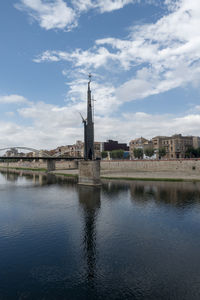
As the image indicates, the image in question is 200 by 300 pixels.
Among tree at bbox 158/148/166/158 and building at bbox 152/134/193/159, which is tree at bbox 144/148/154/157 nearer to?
building at bbox 152/134/193/159

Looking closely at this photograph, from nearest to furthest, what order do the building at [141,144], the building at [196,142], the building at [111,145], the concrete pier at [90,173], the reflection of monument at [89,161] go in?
the concrete pier at [90,173], the reflection of monument at [89,161], the building at [141,144], the building at [196,142], the building at [111,145]

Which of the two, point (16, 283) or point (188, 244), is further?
point (188, 244)

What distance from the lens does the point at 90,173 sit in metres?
68.1

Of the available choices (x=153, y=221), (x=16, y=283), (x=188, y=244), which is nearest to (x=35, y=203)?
(x=153, y=221)

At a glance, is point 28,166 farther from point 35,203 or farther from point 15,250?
point 15,250

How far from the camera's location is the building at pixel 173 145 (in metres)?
127

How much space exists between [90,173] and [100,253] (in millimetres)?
48193

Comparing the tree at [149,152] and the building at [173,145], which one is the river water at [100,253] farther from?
the building at [173,145]

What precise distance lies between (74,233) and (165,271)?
39.7 feet

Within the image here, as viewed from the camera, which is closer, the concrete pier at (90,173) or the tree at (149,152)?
the concrete pier at (90,173)

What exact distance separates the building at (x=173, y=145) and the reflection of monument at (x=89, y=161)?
225 feet

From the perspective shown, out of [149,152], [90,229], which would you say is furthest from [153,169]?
[90,229]

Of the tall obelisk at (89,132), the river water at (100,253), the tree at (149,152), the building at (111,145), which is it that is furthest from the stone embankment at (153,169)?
the building at (111,145)

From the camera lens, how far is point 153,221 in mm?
29641
